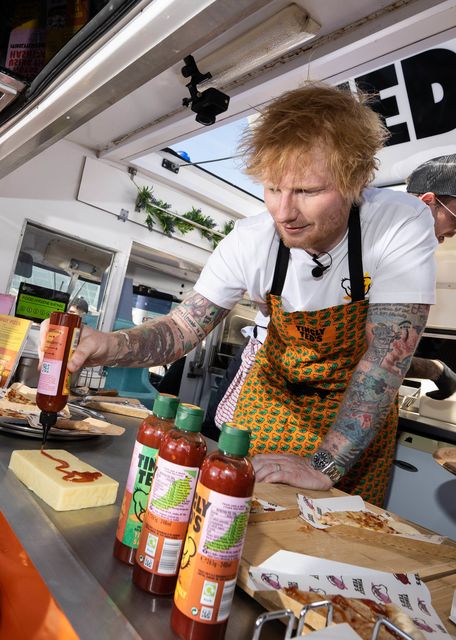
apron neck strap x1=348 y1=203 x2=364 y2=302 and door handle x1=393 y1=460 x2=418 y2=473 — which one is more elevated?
apron neck strap x1=348 y1=203 x2=364 y2=302

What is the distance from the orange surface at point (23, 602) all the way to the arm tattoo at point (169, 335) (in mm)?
738

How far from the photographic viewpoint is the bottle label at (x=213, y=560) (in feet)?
1.68

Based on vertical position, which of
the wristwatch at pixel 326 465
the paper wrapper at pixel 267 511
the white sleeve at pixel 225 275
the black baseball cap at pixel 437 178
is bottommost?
the paper wrapper at pixel 267 511

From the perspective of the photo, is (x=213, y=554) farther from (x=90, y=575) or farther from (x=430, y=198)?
(x=430, y=198)

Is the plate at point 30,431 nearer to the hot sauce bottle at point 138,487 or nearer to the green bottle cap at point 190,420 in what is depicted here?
the hot sauce bottle at point 138,487

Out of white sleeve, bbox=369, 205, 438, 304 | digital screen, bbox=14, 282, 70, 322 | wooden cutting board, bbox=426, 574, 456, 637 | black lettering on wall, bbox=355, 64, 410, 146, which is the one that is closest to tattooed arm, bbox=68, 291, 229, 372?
white sleeve, bbox=369, 205, 438, 304

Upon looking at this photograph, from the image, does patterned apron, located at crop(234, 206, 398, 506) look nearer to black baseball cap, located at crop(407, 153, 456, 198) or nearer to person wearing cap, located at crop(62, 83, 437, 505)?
person wearing cap, located at crop(62, 83, 437, 505)

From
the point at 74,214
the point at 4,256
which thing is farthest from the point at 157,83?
the point at 4,256

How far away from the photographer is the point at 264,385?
1615 millimetres

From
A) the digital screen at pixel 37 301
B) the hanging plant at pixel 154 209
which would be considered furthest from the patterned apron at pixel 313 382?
the hanging plant at pixel 154 209

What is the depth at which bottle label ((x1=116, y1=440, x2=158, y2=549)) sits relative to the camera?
647 millimetres

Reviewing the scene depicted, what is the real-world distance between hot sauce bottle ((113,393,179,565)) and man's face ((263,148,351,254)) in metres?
0.84

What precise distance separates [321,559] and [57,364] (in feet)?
Answer: 1.97

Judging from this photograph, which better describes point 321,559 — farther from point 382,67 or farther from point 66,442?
point 382,67
